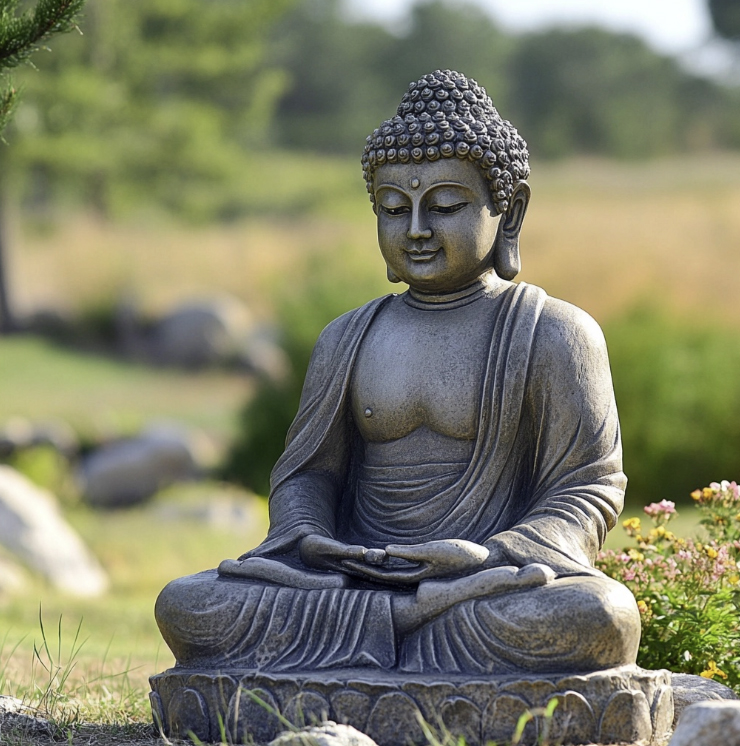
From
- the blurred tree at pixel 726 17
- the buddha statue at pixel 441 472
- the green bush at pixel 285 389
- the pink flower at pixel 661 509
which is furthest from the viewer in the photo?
the blurred tree at pixel 726 17

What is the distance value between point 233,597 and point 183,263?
18.6 metres

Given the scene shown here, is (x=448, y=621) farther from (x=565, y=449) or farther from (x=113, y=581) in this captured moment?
(x=113, y=581)

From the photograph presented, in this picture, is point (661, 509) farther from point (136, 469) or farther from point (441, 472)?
point (136, 469)

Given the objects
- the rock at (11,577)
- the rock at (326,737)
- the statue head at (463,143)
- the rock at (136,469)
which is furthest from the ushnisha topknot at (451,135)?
the rock at (136,469)

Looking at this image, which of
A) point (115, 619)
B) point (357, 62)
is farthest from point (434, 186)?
point (357, 62)

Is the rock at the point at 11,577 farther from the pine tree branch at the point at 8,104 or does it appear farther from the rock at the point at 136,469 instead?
the pine tree branch at the point at 8,104

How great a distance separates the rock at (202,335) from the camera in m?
19.7

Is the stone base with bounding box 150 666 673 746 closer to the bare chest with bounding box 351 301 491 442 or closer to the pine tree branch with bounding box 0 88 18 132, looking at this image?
the bare chest with bounding box 351 301 491 442

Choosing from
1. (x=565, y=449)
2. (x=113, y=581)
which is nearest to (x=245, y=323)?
(x=113, y=581)

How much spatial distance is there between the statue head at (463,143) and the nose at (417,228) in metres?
0.18

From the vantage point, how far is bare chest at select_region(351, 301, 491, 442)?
464cm

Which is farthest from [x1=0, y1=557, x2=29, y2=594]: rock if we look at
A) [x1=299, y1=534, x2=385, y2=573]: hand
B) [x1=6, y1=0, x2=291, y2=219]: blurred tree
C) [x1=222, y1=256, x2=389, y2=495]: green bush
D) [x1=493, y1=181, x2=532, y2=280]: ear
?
[x1=6, y1=0, x2=291, y2=219]: blurred tree

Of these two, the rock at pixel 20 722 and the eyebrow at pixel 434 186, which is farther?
the eyebrow at pixel 434 186

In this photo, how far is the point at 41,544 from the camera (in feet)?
34.0
